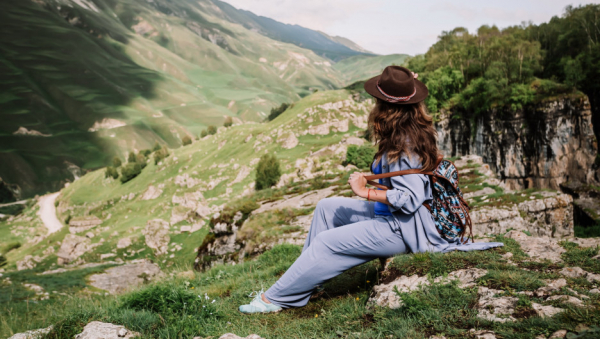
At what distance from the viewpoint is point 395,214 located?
14.8 ft

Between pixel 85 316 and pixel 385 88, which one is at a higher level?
pixel 385 88

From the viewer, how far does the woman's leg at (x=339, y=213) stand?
16.7ft

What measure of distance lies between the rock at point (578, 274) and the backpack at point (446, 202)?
1123 millimetres

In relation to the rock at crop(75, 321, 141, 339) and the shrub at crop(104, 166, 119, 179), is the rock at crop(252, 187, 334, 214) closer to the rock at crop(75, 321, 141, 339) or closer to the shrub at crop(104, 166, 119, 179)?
the rock at crop(75, 321, 141, 339)

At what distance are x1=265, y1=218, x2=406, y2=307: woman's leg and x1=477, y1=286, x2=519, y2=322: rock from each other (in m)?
1.24

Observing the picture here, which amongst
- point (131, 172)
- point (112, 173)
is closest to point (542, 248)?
point (131, 172)

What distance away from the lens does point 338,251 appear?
14.8 feet

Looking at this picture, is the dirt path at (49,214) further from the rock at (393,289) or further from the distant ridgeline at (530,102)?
the rock at (393,289)

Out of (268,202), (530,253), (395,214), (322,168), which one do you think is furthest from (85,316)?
(322,168)

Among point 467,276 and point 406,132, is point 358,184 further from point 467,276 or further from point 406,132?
point 467,276

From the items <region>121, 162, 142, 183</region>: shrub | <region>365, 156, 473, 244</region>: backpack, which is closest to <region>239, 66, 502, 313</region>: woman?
<region>365, 156, 473, 244</region>: backpack

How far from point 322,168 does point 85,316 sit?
40.2m

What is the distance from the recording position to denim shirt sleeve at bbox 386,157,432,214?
4203 mm

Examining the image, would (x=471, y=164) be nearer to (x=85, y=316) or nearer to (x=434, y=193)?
(x=434, y=193)
